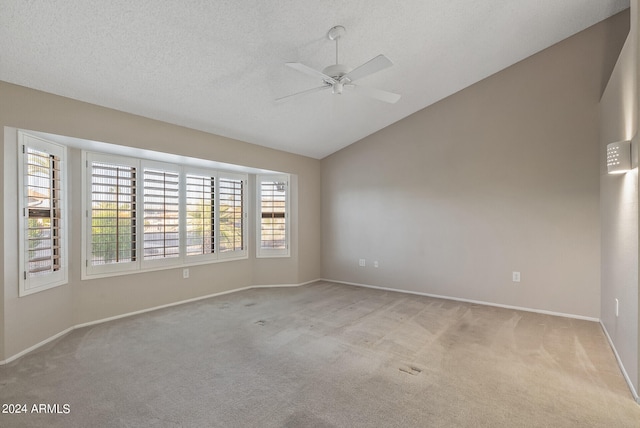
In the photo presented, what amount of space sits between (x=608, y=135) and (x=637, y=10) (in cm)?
156

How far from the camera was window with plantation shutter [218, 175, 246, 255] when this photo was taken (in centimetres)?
523

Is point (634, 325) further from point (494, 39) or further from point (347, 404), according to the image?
point (494, 39)

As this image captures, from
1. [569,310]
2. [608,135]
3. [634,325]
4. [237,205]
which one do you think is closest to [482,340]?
[634,325]

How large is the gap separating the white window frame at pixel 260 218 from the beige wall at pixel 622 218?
447cm

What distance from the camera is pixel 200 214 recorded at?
16.1ft

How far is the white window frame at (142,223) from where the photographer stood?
3754mm

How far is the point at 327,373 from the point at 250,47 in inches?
121

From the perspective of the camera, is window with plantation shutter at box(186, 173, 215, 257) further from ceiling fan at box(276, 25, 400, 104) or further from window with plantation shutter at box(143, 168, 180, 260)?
ceiling fan at box(276, 25, 400, 104)

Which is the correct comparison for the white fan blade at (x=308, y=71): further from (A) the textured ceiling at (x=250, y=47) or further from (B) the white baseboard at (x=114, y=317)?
(B) the white baseboard at (x=114, y=317)

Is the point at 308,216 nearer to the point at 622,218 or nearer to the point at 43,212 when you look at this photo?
the point at 43,212

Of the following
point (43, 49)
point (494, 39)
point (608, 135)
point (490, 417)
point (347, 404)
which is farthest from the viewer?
point (494, 39)

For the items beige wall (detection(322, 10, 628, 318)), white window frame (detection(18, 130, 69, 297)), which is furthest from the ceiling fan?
white window frame (detection(18, 130, 69, 297))

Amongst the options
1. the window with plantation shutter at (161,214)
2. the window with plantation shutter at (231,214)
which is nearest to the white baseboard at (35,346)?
the window with plantation shutter at (161,214)

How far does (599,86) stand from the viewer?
3838 millimetres
